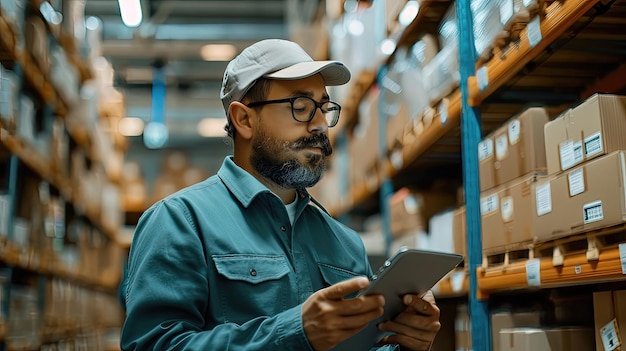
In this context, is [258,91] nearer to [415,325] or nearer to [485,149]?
[415,325]

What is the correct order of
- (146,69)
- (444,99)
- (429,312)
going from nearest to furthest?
(429,312) → (444,99) → (146,69)

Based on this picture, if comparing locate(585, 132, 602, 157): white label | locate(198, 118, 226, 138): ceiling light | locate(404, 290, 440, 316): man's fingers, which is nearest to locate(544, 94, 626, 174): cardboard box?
locate(585, 132, 602, 157): white label

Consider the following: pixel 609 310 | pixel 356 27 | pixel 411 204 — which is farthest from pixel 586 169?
pixel 356 27

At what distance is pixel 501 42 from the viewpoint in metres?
2.69

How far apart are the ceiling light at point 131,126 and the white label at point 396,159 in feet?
20.1

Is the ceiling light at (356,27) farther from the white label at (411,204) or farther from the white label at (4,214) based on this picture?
the white label at (4,214)

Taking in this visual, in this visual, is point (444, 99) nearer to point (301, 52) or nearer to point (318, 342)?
point (301, 52)

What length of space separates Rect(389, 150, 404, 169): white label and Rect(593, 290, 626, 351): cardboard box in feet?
6.82

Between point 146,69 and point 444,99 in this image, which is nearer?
point 444,99

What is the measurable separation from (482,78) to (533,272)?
846mm

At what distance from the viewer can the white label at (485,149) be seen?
2.85 metres

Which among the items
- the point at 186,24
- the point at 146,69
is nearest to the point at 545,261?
the point at 186,24

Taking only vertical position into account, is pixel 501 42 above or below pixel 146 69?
below

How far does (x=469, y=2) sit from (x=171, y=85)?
7319mm
